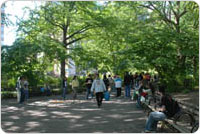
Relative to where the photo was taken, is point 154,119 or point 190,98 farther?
point 190,98

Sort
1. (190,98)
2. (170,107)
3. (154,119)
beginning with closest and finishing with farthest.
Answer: (154,119) < (170,107) < (190,98)

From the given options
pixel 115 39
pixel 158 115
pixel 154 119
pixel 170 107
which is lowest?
pixel 154 119

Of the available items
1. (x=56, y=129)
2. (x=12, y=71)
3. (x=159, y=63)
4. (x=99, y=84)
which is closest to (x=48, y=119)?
(x=56, y=129)

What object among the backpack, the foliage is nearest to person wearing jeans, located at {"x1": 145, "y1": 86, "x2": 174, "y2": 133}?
the backpack

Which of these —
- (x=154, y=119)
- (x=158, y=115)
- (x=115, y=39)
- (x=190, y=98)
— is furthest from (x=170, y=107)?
(x=115, y=39)

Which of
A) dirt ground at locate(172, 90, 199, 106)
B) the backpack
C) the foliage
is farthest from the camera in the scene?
the foliage

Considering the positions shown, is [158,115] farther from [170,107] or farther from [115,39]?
[115,39]

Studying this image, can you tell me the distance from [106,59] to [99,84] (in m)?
11.9

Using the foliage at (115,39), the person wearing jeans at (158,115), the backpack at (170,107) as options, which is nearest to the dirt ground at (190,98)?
the foliage at (115,39)

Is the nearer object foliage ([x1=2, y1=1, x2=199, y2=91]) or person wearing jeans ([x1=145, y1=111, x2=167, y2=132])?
person wearing jeans ([x1=145, y1=111, x2=167, y2=132])

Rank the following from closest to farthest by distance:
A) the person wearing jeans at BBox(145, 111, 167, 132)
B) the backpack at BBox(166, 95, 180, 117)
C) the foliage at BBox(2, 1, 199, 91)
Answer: the person wearing jeans at BBox(145, 111, 167, 132), the backpack at BBox(166, 95, 180, 117), the foliage at BBox(2, 1, 199, 91)

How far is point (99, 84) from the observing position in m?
14.5

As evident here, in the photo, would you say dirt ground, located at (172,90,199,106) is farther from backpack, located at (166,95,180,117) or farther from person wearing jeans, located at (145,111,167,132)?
person wearing jeans, located at (145,111,167,132)

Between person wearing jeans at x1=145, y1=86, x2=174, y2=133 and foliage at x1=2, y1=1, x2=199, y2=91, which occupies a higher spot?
foliage at x1=2, y1=1, x2=199, y2=91
